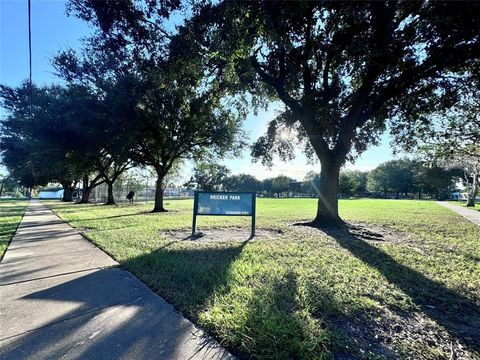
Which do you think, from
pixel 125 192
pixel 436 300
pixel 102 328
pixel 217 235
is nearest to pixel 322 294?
pixel 436 300

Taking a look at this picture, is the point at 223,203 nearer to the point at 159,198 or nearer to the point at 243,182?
the point at 159,198

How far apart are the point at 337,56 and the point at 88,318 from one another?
8.24 metres

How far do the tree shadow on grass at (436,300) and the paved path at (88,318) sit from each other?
2121 mm

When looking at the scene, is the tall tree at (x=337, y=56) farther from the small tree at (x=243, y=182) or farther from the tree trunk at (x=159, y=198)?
the small tree at (x=243, y=182)

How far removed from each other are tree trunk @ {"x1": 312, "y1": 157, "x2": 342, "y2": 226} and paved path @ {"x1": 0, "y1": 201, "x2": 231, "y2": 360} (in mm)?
6727

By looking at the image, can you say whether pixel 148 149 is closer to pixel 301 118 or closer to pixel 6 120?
pixel 301 118

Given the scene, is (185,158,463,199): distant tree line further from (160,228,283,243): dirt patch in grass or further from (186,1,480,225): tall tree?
(160,228,283,243): dirt patch in grass

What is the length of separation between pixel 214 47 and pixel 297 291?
575cm

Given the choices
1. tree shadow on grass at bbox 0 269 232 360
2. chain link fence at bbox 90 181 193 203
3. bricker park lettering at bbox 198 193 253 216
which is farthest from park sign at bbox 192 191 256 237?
chain link fence at bbox 90 181 193 203

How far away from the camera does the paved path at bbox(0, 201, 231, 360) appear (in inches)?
78.0

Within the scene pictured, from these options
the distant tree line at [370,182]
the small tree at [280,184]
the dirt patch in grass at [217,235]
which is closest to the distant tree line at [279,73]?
the dirt patch in grass at [217,235]

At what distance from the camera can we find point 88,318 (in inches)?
96.8

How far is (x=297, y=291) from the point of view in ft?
10.0

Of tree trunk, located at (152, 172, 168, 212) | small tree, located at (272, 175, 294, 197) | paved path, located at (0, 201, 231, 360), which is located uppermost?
small tree, located at (272, 175, 294, 197)
